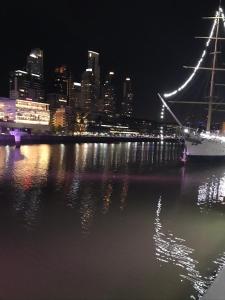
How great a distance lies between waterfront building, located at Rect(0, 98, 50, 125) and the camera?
405ft

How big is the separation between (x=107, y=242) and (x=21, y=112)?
11805cm

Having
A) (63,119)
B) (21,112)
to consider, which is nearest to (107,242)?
(21,112)

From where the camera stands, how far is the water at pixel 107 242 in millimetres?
9180

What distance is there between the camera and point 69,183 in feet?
82.7

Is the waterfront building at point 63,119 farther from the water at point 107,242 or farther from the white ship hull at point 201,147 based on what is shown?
the water at point 107,242

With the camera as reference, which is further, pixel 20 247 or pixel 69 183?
pixel 69 183

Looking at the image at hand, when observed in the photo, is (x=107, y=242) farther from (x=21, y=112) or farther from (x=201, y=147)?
(x=21, y=112)

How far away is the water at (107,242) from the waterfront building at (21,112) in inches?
4084

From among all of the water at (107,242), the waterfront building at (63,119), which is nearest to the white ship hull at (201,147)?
the water at (107,242)

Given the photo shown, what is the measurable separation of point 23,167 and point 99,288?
85.6 ft

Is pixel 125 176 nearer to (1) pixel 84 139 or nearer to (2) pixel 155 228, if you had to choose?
(2) pixel 155 228

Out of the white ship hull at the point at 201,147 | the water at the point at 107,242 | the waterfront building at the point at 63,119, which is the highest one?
the waterfront building at the point at 63,119

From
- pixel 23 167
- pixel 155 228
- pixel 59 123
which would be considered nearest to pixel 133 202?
pixel 155 228

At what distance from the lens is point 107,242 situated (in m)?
12.5
